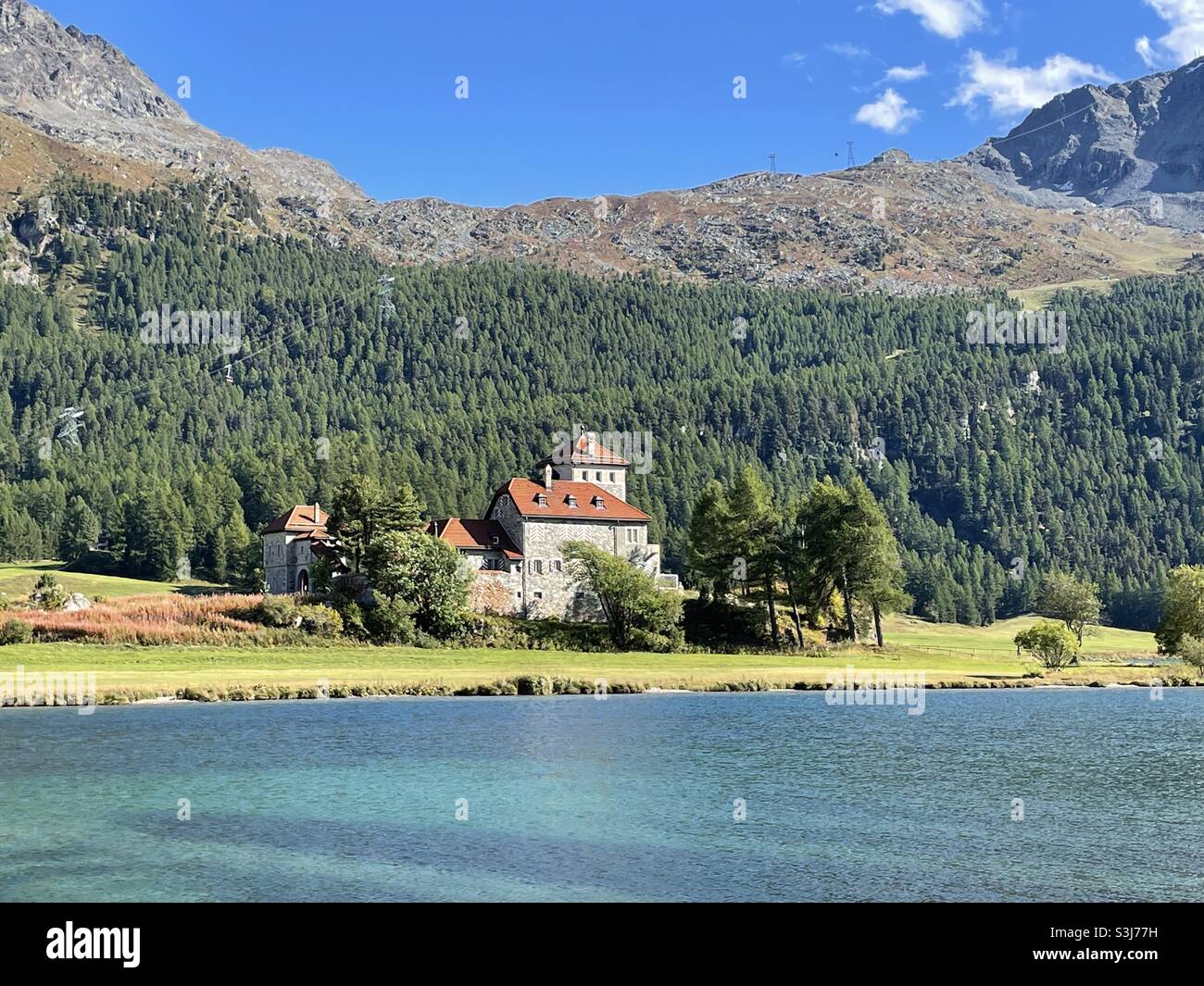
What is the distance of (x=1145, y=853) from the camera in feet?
95.7

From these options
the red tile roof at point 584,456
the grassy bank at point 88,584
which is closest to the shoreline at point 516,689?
the red tile roof at point 584,456

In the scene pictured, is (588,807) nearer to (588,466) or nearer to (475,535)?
(475,535)

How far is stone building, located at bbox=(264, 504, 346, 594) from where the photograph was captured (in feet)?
403

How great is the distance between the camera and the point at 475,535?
359ft

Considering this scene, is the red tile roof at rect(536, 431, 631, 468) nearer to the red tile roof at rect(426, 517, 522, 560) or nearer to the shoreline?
the red tile roof at rect(426, 517, 522, 560)

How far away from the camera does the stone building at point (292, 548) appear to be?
12275 cm

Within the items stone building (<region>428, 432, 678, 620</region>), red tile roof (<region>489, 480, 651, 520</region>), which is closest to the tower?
stone building (<region>428, 432, 678, 620</region>)

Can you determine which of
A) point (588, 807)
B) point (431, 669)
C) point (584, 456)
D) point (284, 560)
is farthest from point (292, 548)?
point (588, 807)

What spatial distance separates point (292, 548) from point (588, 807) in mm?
96980

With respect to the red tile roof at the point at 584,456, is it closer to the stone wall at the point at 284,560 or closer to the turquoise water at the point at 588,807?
the stone wall at the point at 284,560
